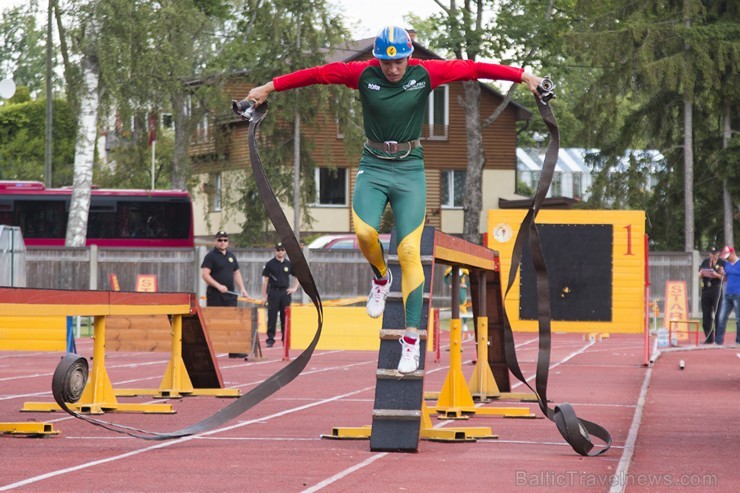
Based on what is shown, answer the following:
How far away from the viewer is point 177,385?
1462 cm

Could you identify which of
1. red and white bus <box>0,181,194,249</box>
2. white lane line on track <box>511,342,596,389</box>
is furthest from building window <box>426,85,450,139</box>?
white lane line on track <box>511,342,596,389</box>

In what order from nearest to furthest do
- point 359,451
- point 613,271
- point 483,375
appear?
1. point 359,451
2. point 483,375
3. point 613,271

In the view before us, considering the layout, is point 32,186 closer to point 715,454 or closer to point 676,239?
point 676,239

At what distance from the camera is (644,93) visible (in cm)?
4069

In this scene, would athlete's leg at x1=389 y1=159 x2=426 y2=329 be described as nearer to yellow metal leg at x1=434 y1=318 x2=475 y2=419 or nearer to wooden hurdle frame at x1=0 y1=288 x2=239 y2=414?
yellow metal leg at x1=434 y1=318 x2=475 y2=419

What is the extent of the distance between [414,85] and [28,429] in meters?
3.90

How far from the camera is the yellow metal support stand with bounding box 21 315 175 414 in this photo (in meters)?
12.6

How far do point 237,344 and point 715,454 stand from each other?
42.8 ft

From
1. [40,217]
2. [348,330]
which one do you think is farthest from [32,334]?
[40,217]

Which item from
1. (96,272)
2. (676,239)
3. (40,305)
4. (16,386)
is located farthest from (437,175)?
(40,305)

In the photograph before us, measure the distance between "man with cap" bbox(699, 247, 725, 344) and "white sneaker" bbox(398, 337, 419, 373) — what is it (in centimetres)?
1918

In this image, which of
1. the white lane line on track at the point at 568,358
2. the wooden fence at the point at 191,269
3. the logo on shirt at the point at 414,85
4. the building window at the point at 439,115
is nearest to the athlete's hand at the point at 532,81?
the logo on shirt at the point at 414,85

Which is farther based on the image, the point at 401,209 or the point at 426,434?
the point at 426,434

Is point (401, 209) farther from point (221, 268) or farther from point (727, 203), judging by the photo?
point (727, 203)
